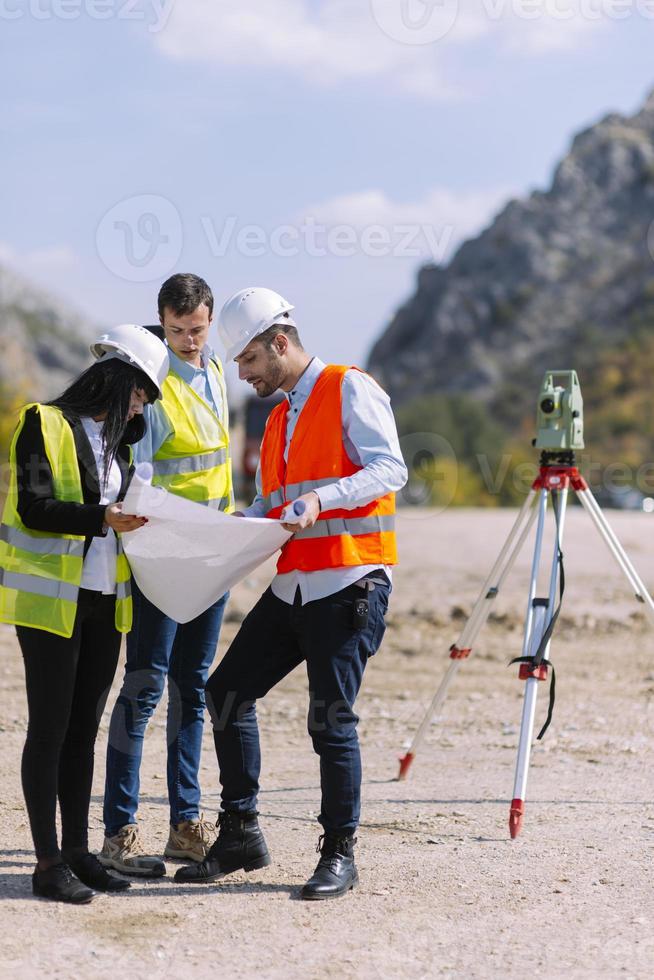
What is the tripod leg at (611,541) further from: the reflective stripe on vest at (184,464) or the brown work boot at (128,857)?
the brown work boot at (128,857)

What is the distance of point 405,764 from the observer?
6.18 metres

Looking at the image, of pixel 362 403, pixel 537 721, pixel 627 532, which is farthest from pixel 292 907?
pixel 627 532

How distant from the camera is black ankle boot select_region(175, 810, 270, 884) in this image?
4.39 meters

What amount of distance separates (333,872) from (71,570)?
1.43m

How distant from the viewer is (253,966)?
11.8 feet

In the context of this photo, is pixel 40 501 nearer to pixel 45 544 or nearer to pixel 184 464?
pixel 45 544

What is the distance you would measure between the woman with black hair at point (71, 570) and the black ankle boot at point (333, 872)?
69 centimetres

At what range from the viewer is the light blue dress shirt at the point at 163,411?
4422mm

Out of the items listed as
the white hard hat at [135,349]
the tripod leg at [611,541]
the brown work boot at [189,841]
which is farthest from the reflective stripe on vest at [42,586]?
the tripod leg at [611,541]

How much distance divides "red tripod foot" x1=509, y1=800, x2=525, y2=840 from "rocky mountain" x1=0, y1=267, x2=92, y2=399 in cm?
9649

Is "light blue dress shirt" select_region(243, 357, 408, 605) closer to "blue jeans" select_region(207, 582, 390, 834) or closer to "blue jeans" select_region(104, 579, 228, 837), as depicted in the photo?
"blue jeans" select_region(207, 582, 390, 834)

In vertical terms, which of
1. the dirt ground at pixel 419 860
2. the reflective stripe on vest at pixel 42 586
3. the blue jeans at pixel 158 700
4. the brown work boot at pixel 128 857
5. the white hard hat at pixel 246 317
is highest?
the white hard hat at pixel 246 317

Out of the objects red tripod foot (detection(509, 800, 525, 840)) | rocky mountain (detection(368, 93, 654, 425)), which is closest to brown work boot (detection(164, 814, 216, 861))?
red tripod foot (detection(509, 800, 525, 840))

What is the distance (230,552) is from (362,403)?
0.72 meters
